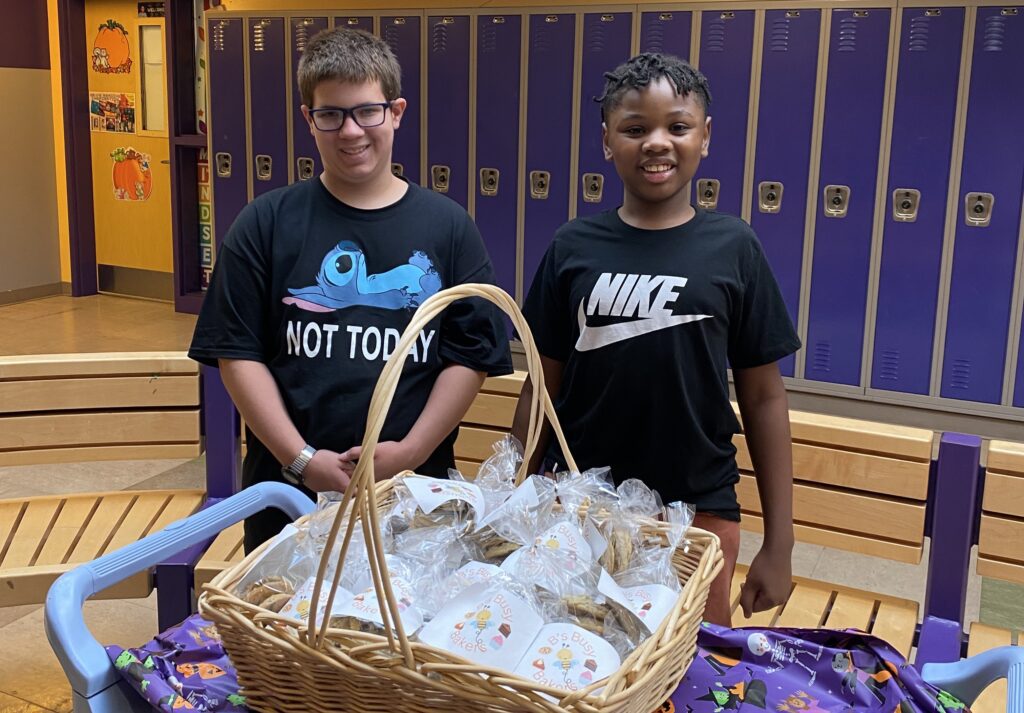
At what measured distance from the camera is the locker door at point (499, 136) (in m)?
5.48

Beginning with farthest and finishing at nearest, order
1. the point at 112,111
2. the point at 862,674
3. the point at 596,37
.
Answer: the point at 112,111
the point at 596,37
the point at 862,674

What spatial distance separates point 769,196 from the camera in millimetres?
5004

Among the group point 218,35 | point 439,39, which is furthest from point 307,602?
point 218,35

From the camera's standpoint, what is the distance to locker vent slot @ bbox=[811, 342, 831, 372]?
5074mm

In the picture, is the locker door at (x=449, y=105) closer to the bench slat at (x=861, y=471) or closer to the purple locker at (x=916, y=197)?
the purple locker at (x=916, y=197)

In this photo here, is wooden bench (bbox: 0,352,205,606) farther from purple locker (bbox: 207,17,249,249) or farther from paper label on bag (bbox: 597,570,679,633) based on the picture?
purple locker (bbox: 207,17,249,249)

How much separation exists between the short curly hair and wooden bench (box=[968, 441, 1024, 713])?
96 cm

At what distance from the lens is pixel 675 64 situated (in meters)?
1.42

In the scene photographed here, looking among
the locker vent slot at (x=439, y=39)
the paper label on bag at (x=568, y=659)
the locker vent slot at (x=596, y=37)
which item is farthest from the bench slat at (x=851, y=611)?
the locker vent slot at (x=439, y=39)

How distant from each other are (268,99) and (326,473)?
530 centimetres

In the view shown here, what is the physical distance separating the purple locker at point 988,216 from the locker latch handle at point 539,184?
2.17 m

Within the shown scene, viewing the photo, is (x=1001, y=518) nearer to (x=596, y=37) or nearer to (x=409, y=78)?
(x=596, y=37)

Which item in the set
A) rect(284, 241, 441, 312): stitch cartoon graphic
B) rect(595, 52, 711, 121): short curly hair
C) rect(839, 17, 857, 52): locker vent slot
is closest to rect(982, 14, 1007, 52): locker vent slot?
rect(839, 17, 857, 52): locker vent slot

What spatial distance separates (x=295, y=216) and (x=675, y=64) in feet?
2.20
